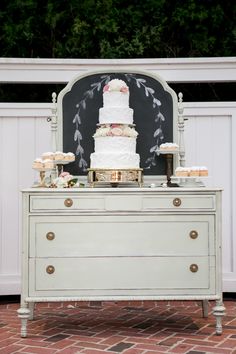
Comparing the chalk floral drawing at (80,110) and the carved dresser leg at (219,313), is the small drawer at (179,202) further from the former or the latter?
the chalk floral drawing at (80,110)

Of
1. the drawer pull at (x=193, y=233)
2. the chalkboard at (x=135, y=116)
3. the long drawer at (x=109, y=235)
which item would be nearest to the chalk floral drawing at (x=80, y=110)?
the chalkboard at (x=135, y=116)

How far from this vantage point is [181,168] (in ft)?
16.3

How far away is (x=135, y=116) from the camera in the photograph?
5.50 meters

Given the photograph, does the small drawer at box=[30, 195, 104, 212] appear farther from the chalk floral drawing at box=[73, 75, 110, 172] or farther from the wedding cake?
the chalk floral drawing at box=[73, 75, 110, 172]

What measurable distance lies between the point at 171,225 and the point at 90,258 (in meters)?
0.71

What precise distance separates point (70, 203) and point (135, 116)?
133 cm

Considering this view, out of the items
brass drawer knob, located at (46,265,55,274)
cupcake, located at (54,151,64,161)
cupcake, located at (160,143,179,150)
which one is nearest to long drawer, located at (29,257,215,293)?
brass drawer knob, located at (46,265,55,274)

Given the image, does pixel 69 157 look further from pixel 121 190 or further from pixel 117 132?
pixel 121 190

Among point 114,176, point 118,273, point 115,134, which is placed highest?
point 115,134

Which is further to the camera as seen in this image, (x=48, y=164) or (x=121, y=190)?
(x=48, y=164)

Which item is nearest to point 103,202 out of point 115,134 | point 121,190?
point 121,190

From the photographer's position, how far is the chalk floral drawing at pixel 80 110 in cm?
541

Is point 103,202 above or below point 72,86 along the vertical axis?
below

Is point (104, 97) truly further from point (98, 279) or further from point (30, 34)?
point (30, 34)
